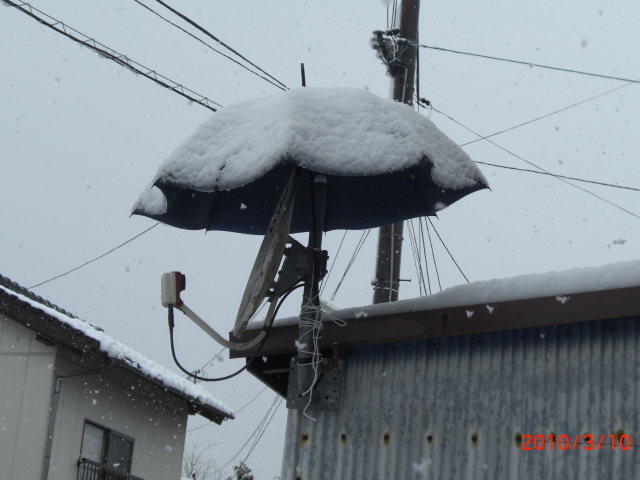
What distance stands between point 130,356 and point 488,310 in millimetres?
9656

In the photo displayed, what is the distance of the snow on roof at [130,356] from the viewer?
11742 millimetres

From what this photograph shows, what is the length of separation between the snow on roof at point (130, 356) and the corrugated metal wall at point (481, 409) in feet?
24.5

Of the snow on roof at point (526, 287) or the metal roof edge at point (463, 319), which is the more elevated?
the snow on roof at point (526, 287)

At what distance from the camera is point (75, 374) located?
12312 mm

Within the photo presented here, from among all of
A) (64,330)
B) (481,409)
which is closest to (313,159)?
(481,409)

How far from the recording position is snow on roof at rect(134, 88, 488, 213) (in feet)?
14.5

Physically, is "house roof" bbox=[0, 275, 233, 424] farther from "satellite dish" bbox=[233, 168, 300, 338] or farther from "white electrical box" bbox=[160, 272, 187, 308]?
"satellite dish" bbox=[233, 168, 300, 338]

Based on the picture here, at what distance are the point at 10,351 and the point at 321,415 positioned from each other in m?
8.33

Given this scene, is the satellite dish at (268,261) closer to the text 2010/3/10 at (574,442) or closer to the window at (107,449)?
the text 2010/3/10 at (574,442)

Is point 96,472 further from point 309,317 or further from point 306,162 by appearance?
point 306,162

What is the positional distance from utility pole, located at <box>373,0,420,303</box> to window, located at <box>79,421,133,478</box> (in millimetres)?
6528

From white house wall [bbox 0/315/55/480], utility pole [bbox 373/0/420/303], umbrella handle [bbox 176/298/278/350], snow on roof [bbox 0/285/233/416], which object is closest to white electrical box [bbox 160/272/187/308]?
umbrella handle [bbox 176/298/278/350]

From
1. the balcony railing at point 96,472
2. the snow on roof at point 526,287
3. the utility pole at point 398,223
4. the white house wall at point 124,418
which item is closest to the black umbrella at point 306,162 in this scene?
the snow on roof at point 526,287

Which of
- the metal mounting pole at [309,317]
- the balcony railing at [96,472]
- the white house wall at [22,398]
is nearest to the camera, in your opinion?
the metal mounting pole at [309,317]
